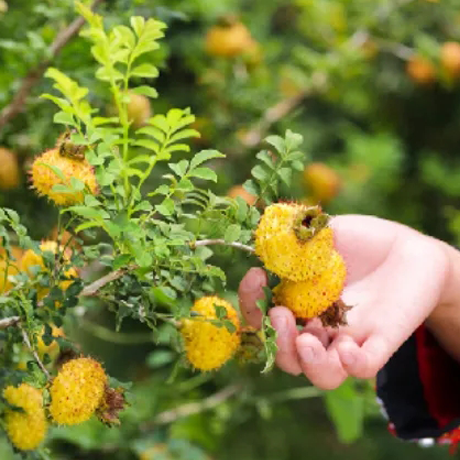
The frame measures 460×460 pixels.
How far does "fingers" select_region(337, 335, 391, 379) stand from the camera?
93 cm

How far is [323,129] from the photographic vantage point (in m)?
2.87

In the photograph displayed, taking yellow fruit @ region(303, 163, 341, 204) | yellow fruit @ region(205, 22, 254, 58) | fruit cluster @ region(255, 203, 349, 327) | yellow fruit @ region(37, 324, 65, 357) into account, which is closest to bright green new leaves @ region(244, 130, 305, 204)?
fruit cluster @ region(255, 203, 349, 327)

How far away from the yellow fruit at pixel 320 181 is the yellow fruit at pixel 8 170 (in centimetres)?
109

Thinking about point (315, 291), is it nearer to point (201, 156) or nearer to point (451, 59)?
point (201, 156)

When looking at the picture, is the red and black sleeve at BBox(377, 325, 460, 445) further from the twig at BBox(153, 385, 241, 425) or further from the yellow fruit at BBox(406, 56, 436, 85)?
the yellow fruit at BBox(406, 56, 436, 85)

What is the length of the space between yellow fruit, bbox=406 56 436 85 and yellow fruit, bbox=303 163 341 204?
1.39 ft

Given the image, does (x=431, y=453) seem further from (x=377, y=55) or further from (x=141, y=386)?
(x=377, y=55)

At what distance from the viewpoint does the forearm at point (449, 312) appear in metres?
1.16

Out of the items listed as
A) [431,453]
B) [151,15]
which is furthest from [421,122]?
[151,15]

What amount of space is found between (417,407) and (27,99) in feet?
2.95

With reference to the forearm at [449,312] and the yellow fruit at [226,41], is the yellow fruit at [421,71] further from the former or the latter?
the forearm at [449,312]

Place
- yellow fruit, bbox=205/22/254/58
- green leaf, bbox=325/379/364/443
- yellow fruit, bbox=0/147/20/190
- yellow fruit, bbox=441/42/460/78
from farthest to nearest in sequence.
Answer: yellow fruit, bbox=441/42/460/78 → yellow fruit, bbox=205/22/254/58 → green leaf, bbox=325/379/364/443 → yellow fruit, bbox=0/147/20/190

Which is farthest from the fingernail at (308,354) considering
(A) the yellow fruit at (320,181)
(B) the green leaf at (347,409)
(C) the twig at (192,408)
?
(A) the yellow fruit at (320,181)

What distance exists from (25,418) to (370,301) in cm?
48
